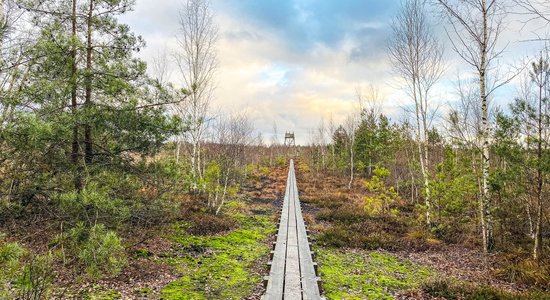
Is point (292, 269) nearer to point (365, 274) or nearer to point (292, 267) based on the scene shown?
point (292, 267)

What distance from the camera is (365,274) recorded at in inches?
319

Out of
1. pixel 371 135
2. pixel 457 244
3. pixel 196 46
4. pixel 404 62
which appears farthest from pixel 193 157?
pixel 371 135

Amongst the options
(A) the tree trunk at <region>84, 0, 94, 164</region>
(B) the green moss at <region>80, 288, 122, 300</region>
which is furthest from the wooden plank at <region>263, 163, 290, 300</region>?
(A) the tree trunk at <region>84, 0, 94, 164</region>

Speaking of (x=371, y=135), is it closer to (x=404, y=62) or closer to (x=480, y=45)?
(x=404, y=62)

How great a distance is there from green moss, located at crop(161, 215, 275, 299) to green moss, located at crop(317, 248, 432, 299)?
1.82 metres

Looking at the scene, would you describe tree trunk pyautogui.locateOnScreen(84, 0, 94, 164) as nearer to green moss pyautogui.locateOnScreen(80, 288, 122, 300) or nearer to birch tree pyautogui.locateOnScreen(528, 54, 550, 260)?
green moss pyautogui.locateOnScreen(80, 288, 122, 300)

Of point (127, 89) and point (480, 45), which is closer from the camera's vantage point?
point (127, 89)

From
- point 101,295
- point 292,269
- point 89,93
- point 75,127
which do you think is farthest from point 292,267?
point 89,93

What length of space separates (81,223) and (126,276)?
2.35 meters

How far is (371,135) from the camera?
29234 millimetres

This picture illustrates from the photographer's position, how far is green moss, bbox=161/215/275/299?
256 inches

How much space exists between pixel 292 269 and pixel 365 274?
2010 mm

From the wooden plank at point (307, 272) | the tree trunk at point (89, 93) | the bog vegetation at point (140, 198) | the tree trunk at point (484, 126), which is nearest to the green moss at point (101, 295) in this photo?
the bog vegetation at point (140, 198)

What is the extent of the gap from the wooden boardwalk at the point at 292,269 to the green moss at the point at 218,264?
54 cm
